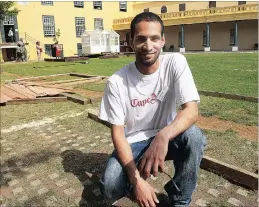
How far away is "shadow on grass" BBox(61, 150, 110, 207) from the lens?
3.13 metres

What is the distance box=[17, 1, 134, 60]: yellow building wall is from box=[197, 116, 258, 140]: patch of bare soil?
33.0 m

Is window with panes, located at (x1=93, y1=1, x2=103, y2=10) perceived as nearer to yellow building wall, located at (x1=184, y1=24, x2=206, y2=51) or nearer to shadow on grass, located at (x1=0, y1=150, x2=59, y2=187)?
yellow building wall, located at (x1=184, y1=24, x2=206, y2=51)

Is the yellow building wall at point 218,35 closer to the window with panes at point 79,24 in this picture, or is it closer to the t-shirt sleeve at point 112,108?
the window with panes at point 79,24

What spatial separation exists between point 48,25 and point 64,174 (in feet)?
120

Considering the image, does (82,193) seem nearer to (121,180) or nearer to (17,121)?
(121,180)

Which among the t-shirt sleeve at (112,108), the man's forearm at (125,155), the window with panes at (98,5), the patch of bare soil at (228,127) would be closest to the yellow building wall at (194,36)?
the window with panes at (98,5)

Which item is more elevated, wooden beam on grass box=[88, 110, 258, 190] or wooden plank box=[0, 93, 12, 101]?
wooden plank box=[0, 93, 12, 101]

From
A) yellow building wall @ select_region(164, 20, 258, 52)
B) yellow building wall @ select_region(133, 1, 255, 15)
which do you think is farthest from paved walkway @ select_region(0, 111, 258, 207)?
yellow building wall @ select_region(133, 1, 255, 15)

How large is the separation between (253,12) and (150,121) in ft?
113

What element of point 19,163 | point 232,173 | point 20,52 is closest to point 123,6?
point 20,52

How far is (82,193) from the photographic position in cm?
327

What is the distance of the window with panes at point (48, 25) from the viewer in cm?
3677

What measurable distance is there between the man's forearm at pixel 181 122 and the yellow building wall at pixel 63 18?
116 feet

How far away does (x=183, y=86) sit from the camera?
265cm
